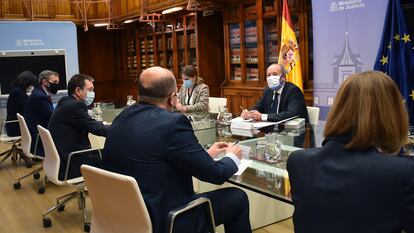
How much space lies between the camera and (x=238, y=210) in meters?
2.42

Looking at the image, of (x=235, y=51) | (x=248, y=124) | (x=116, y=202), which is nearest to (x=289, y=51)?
(x=235, y=51)

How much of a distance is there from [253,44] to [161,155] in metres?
5.11

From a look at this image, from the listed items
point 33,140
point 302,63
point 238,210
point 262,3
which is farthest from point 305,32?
point 238,210

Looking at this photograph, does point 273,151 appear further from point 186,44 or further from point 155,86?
point 186,44

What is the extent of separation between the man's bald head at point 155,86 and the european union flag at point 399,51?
2.97 meters

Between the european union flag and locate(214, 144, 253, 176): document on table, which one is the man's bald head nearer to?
locate(214, 144, 253, 176): document on table

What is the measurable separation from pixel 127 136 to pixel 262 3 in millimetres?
4881

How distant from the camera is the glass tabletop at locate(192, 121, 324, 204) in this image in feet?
7.22

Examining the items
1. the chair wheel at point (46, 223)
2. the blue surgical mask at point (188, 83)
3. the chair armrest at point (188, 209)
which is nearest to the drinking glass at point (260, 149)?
the chair armrest at point (188, 209)

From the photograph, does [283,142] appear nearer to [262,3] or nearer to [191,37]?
[262,3]

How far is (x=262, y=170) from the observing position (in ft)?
8.21

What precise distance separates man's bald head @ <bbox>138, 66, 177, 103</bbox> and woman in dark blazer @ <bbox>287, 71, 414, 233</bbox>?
3.25ft

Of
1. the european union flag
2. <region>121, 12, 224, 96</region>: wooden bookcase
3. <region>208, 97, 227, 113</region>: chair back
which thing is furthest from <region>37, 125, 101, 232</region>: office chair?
<region>121, 12, 224, 96</region>: wooden bookcase

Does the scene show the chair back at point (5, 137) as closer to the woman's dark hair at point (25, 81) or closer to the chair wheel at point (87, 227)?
the woman's dark hair at point (25, 81)
